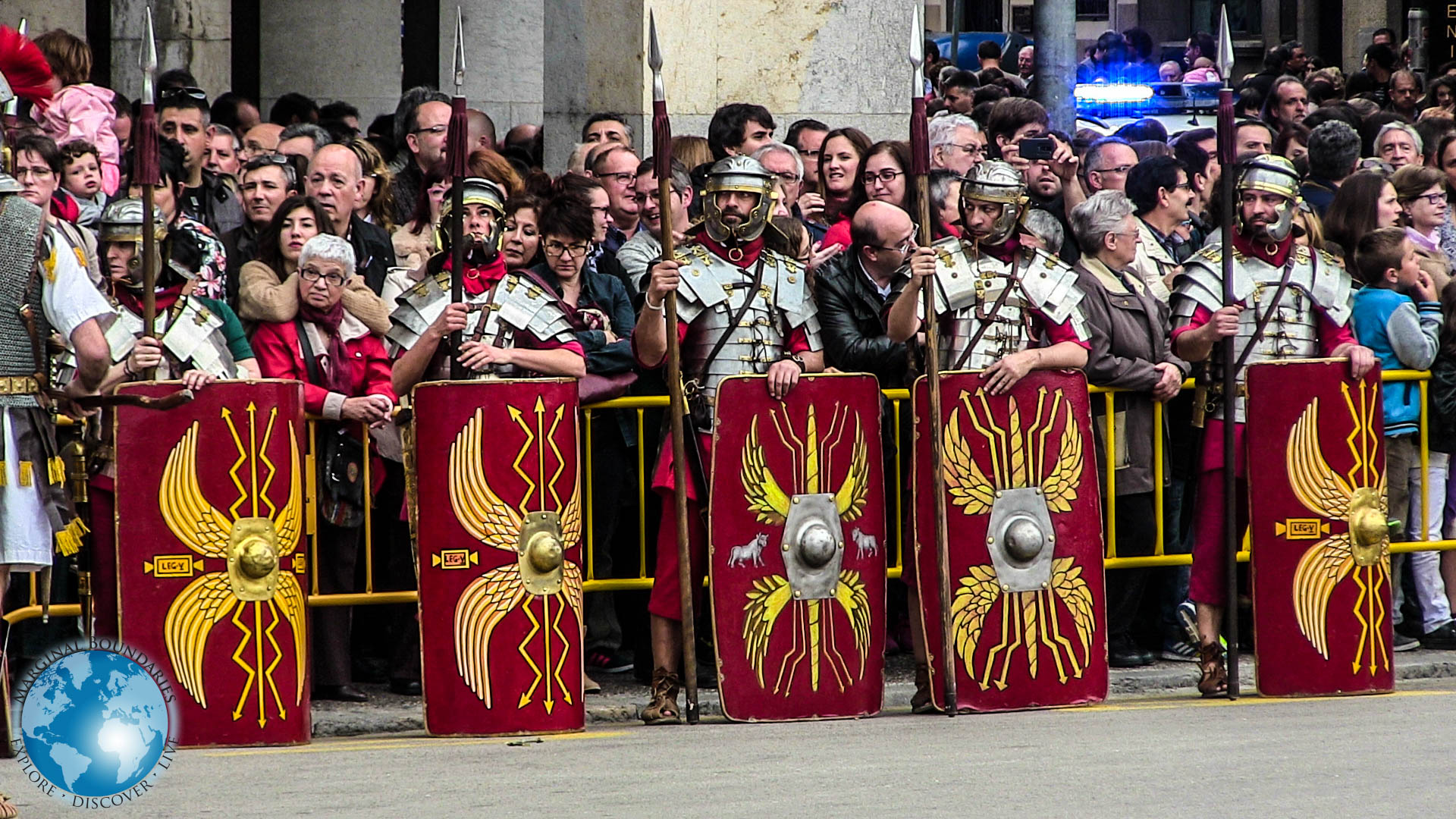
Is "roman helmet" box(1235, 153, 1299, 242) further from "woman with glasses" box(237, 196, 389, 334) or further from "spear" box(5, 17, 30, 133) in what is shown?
"spear" box(5, 17, 30, 133)

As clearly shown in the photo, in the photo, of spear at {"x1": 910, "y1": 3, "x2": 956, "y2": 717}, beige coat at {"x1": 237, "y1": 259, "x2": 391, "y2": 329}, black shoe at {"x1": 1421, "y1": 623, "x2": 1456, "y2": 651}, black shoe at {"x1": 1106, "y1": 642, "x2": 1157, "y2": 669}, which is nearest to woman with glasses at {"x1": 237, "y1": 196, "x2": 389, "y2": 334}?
beige coat at {"x1": 237, "y1": 259, "x2": 391, "y2": 329}

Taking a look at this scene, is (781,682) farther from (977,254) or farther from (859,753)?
(977,254)

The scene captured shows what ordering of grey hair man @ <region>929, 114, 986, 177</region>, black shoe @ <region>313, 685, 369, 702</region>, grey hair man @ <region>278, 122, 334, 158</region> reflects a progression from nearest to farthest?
black shoe @ <region>313, 685, 369, 702</region> → grey hair man @ <region>929, 114, 986, 177</region> → grey hair man @ <region>278, 122, 334, 158</region>

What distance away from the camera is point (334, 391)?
780 cm

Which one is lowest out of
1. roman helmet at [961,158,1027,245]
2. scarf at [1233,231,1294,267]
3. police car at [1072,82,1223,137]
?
scarf at [1233,231,1294,267]

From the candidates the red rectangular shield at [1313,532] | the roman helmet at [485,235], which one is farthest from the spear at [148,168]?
the red rectangular shield at [1313,532]

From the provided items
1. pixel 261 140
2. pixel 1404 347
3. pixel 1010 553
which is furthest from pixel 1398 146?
pixel 261 140

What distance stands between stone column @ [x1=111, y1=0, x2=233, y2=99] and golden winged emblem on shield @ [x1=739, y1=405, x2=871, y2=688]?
980 cm

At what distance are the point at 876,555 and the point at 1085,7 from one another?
36.6m

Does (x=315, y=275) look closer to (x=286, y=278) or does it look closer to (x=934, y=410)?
(x=286, y=278)

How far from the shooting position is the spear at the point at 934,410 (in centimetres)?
739

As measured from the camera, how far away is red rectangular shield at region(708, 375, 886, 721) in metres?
7.38

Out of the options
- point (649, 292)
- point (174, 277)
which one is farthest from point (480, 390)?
point (174, 277)

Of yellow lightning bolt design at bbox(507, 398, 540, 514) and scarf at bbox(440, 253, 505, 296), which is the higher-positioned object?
scarf at bbox(440, 253, 505, 296)
